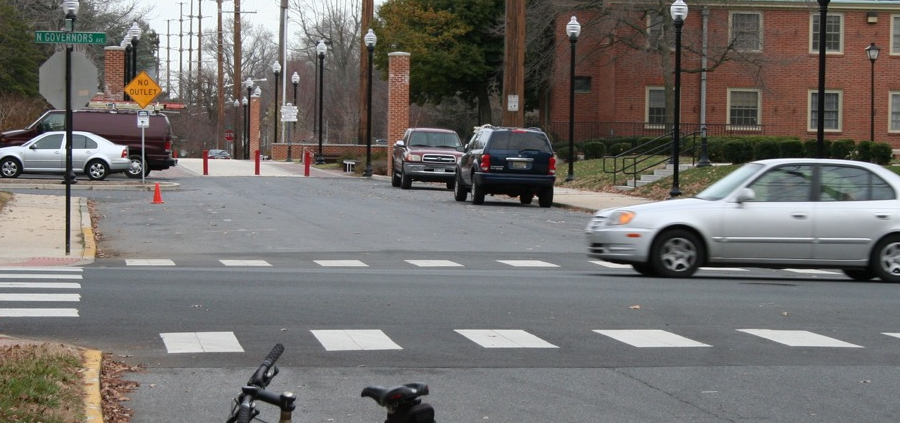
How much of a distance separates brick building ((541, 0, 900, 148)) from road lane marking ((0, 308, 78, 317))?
44.8 metres

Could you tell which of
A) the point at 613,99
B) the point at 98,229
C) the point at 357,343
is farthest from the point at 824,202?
the point at 613,99

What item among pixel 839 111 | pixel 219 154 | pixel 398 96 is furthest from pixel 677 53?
pixel 219 154

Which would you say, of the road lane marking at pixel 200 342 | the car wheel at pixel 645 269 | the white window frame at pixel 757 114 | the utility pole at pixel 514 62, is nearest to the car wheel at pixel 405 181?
the utility pole at pixel 514 62

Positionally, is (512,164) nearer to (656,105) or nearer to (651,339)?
(651,339)

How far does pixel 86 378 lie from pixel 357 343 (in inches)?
101

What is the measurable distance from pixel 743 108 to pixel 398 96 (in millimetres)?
16948

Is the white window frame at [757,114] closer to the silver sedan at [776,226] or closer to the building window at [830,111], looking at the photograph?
the building window at [830,111]

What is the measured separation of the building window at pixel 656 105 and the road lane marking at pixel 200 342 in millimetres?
47249

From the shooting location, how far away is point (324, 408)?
7449 mm

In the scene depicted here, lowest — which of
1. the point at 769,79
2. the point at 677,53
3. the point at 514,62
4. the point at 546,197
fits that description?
the point at 546,197

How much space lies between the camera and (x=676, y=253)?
1515 centimetres

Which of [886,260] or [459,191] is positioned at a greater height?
[459,191]

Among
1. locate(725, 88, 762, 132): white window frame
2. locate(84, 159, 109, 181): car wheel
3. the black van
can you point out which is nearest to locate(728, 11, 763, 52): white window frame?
locate(725, 88, 762, 132): white window frame

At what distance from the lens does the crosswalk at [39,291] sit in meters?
11.3
